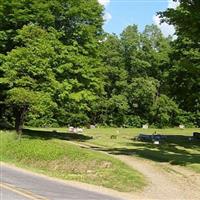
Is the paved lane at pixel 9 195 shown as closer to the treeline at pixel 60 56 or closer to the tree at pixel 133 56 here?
the treeline at pixel 60 56

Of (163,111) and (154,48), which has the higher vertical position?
(154,48)

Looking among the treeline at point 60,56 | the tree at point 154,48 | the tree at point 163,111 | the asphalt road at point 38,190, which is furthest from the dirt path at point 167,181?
the tree at point 154,48

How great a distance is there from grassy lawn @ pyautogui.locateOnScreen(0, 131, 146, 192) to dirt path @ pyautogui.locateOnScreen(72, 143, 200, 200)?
1.83ft

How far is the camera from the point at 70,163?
75.0 feet

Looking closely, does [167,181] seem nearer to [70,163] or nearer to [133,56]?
[70,163]

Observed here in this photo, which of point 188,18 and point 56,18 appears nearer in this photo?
point 188,18

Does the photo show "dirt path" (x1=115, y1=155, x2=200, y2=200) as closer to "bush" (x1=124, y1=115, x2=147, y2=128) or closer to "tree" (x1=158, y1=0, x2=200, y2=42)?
"tree" (x1=158, y1=0, x2=200, y2=42)

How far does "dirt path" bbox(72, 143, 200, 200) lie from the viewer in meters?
15.6

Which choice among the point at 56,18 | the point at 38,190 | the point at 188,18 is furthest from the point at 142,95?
the point at 38,190

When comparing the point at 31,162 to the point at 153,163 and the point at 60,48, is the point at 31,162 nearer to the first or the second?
the point at 153,163

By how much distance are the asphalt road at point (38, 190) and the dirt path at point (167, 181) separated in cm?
178

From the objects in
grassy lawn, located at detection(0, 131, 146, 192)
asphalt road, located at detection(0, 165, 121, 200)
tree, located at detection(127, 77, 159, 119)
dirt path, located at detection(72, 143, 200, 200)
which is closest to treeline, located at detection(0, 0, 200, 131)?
grassy lawn, located at detection(0, 131, 146, 192)

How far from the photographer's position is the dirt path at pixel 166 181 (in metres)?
15.6

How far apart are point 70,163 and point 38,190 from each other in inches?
328
